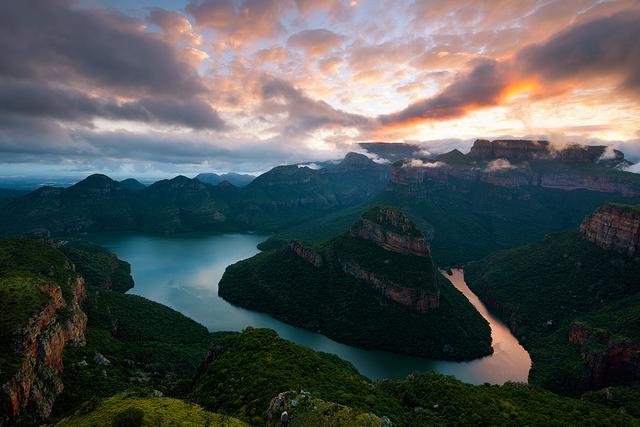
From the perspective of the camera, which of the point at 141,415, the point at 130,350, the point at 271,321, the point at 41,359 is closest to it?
the point at 141,415

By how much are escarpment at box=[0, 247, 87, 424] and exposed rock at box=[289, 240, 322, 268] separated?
2970 inches

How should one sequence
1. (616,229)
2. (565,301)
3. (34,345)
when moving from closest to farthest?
(34,345)
(565,301)
(616,229)

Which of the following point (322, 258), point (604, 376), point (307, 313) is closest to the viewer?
point (604, 376)

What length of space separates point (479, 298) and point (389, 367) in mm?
57806

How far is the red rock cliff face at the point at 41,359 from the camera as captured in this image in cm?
3466

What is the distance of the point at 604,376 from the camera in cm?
6381

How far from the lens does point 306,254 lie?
12888 cm

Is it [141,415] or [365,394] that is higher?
[141,415]

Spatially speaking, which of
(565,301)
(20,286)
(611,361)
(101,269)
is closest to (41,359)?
(20,286)

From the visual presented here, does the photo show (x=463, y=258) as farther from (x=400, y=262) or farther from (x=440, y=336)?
(x=440, y=336)

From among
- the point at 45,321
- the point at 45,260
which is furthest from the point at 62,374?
the point at 45,260

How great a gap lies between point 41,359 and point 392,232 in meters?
91.0

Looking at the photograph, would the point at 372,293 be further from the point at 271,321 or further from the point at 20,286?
the point at 20,286

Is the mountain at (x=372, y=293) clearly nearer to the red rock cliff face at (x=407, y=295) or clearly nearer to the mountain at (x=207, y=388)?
the red rock cliff face at (x=407, y=295)
